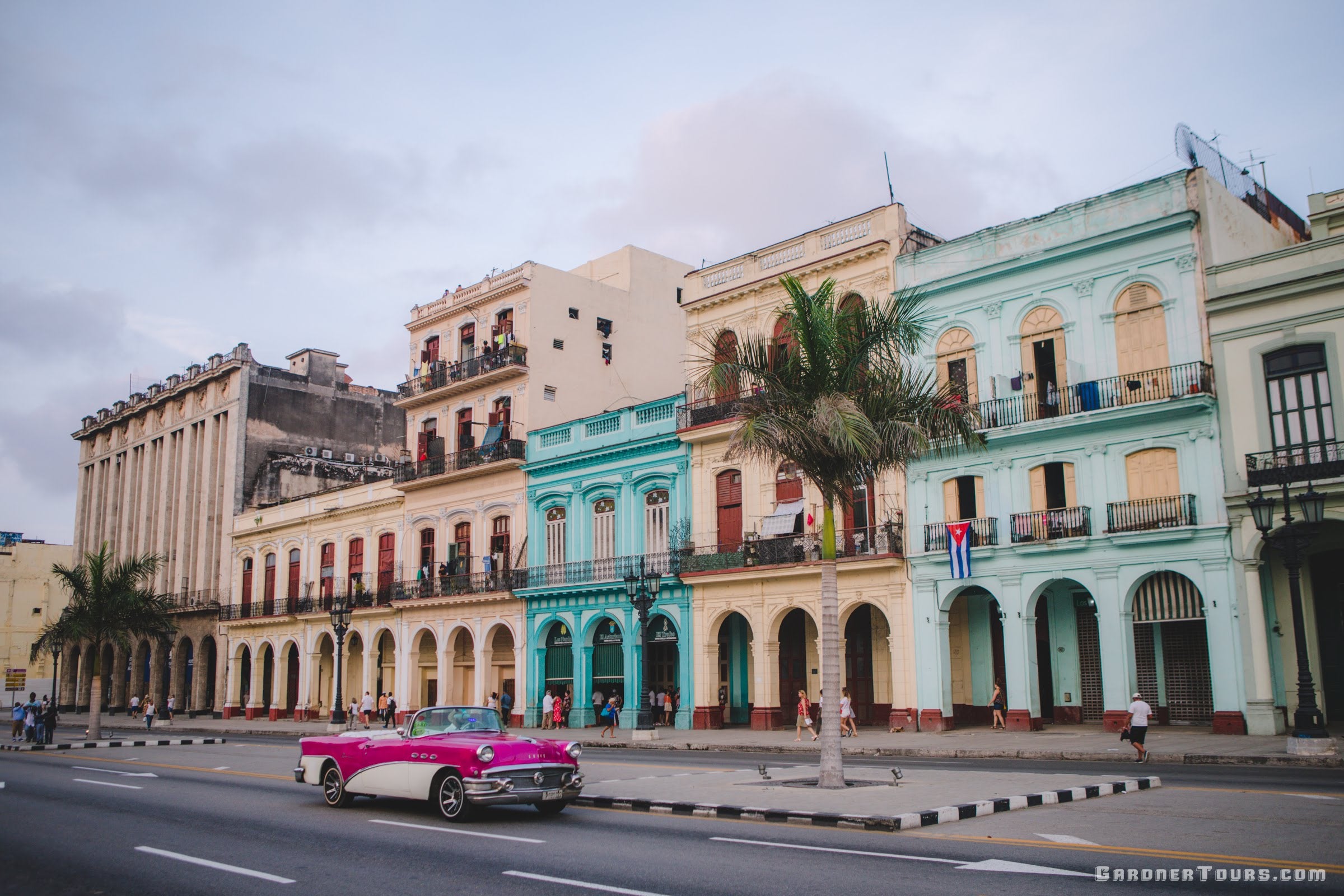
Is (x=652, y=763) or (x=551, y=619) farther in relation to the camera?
(x=551, y=619)

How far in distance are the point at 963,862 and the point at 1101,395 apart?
20.2 metres

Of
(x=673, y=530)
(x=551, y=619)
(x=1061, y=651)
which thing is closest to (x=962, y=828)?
(x=1061, y=651)

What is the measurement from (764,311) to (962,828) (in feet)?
82.3

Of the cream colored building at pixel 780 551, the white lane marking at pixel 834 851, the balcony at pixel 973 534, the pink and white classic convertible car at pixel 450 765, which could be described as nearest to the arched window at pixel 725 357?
the pink and white classic convertible car at pixel 450 765

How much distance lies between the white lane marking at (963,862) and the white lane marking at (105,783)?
1175 cm

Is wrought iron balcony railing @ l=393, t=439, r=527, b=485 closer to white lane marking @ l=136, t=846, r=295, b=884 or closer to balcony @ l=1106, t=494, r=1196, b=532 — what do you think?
balcony @ l=1106, t=494, r=1196, b=532

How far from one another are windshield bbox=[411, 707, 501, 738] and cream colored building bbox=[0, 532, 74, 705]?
73.9 m

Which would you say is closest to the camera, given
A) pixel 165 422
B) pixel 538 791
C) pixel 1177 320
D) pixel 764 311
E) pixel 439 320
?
pixel 538 791

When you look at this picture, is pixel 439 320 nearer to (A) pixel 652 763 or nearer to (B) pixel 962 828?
(A) pixel 652 763

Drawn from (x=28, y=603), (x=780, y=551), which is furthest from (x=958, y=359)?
(x=28, y=603)

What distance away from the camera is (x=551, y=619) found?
39.2m

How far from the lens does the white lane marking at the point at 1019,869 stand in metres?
8.63

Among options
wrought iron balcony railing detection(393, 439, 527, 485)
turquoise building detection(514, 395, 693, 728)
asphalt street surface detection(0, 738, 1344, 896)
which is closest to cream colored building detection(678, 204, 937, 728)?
turquoise building detection(514, 395, 693, 728)

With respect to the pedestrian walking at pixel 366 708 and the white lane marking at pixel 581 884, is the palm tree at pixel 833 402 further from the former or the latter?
the pedestrian walking at pixel 366 708
